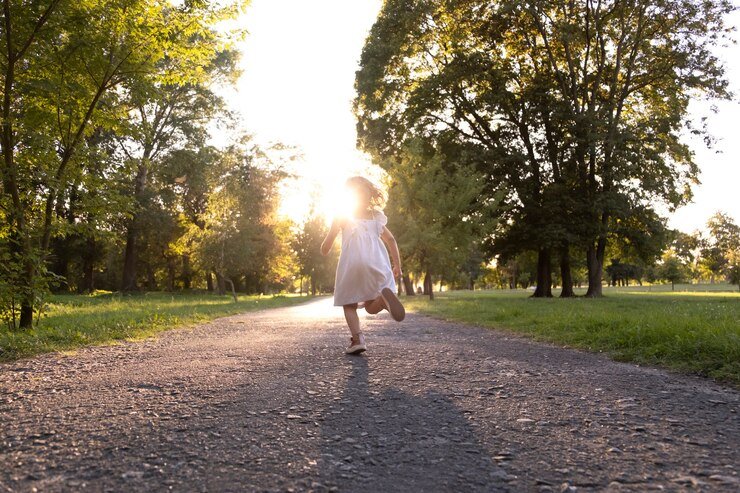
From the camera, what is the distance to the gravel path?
2.19m

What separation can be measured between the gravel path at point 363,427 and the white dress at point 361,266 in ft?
2.75

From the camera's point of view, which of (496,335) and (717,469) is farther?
(496,335)

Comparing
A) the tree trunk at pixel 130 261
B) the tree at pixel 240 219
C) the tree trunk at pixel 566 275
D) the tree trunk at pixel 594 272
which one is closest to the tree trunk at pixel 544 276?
the tree trunk at pixel 566 275

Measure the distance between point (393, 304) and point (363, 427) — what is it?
2.63 m

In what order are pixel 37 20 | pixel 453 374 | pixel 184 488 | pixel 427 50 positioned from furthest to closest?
pixel 427 50 → pixel 37 20 → pixel 453 374 → pixel 184 488

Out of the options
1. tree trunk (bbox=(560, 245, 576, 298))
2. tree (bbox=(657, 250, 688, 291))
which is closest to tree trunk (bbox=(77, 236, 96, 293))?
tree trunk (bbox=(560, 245, 576, 298))

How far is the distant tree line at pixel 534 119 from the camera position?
23078 mm

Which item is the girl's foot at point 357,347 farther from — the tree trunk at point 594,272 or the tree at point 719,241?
the tree at point 719,241

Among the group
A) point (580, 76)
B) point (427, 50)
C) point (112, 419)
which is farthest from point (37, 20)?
point (580, 76)

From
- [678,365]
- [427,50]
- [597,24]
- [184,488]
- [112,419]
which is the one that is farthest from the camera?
[427,50]

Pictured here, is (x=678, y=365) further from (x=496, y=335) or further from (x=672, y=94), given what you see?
(x=672, y=94)

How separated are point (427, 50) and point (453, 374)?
76.5ft

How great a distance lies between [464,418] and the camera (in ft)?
10.3

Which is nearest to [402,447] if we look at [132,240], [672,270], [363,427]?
[363,427]
